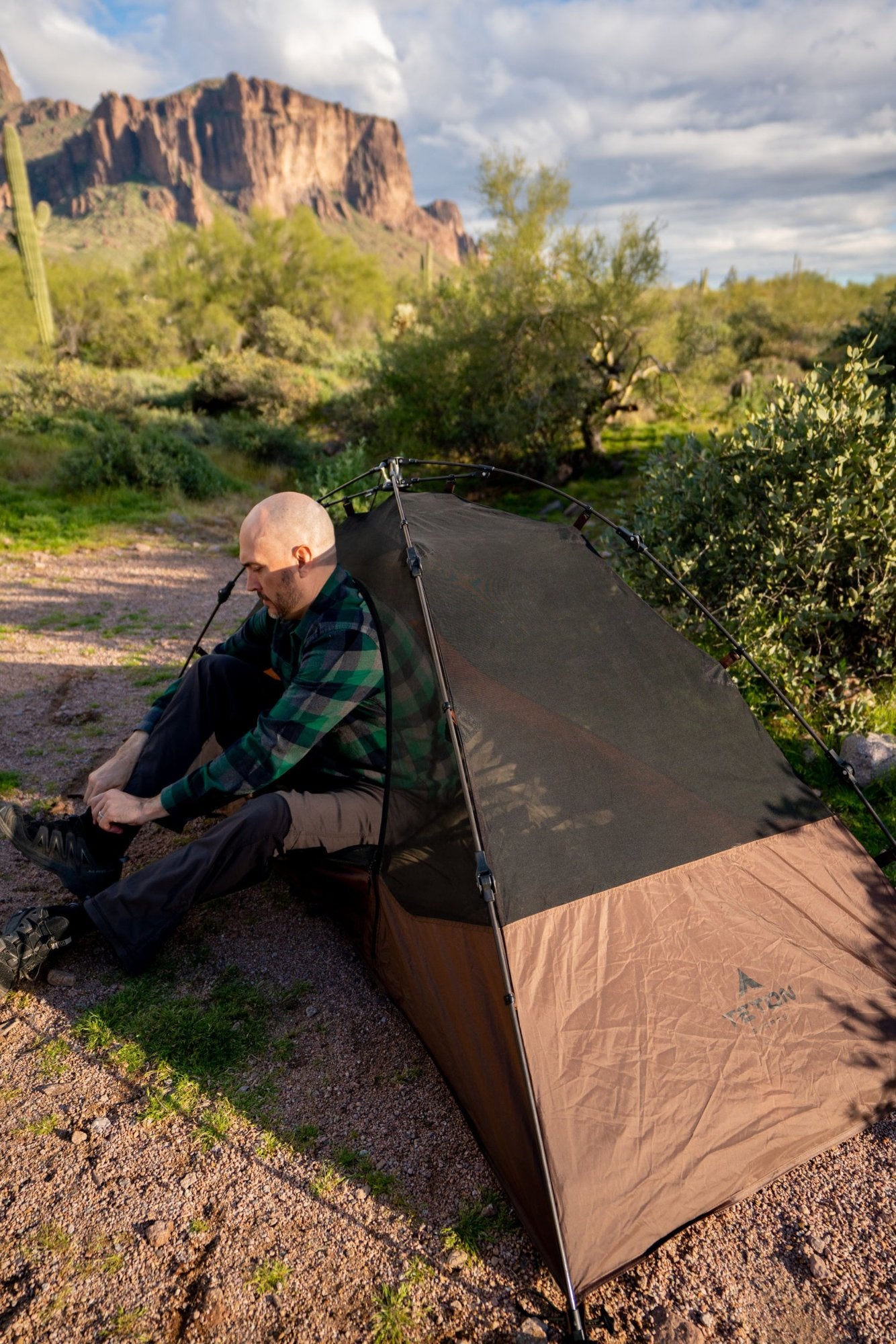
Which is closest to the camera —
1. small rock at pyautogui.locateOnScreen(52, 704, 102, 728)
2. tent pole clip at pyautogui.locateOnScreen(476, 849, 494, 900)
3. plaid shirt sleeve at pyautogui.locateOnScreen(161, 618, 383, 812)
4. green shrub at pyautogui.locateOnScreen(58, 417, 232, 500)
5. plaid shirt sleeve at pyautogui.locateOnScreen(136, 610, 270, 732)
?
tent pole clip at pyautogui.locateOnScreen(476, 849, 494, 900)

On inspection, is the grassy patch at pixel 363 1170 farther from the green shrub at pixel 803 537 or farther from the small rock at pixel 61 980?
the green shrub at pixel 803 537

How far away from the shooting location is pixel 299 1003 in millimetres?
3033

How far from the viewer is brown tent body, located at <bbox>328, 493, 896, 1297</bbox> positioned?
88.6 inches

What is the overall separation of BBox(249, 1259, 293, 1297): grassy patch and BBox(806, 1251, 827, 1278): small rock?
138 cm

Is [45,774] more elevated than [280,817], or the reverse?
[280,817]

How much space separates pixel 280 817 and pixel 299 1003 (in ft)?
2.40

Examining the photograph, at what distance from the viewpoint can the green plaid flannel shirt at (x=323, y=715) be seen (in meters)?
2.88

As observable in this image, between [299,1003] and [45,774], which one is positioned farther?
[45,774]

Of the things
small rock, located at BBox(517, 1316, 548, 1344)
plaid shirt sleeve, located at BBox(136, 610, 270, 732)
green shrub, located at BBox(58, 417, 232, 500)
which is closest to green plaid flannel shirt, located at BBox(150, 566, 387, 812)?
plaid shirt sleeve, located at BBox(136, 610, 270, 732)

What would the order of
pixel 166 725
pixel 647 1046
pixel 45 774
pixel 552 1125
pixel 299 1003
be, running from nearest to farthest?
pixel 552 1125 → pixel 647 1046 → pixel 299 1003 → pixel 166 725 → pixel 45 774

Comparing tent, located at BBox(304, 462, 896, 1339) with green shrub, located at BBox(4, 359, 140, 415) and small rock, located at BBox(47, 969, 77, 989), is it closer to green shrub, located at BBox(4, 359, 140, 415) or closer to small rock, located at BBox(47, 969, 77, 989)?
small rock, located at BBox(47, 969, 77, 989)

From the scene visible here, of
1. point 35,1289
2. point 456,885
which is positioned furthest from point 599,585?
point 35,1289

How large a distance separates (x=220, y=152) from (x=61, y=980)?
147621mm

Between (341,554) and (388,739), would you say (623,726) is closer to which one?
(388,739)
